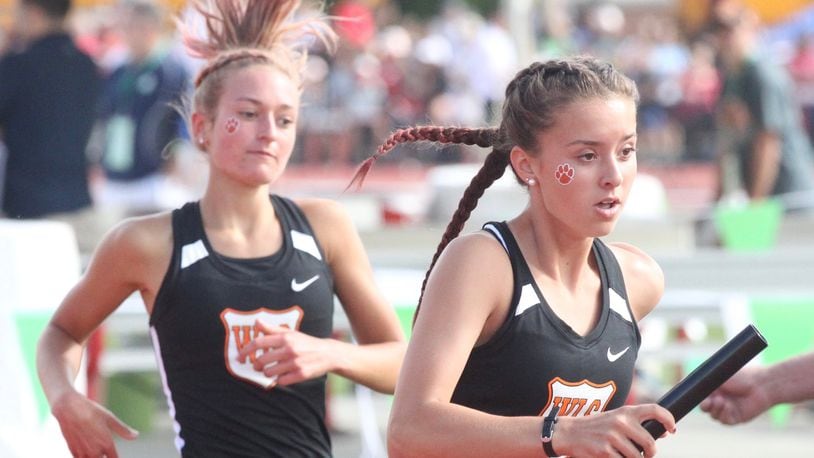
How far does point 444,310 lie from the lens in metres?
3.02

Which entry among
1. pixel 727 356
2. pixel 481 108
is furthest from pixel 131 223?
pixel 481 108

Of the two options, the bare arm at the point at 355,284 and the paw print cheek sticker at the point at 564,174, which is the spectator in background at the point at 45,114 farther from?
the paw print cheek sticker at the point at 564,174

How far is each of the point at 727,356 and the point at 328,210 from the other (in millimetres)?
1620

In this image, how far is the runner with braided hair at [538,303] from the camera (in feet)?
9.75

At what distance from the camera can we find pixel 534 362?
318 centimetres

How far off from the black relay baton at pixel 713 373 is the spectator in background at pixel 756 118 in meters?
6.51

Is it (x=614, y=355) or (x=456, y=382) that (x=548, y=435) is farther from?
(x=614, y=355)

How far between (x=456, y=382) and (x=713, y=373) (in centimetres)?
52

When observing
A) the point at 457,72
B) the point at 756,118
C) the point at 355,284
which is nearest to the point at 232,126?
the point at 355,284

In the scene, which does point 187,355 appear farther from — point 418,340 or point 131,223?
point 418,340

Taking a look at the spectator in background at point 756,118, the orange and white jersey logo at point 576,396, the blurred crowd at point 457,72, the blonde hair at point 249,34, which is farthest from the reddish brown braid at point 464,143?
the blurred crowd at point 457,72

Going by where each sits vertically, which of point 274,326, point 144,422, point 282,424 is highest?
point 274,326

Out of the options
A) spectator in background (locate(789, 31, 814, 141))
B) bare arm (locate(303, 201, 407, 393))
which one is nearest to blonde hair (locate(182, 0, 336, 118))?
bare arm (locate(303, 201, 407, 393))

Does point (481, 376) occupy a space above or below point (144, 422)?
above
